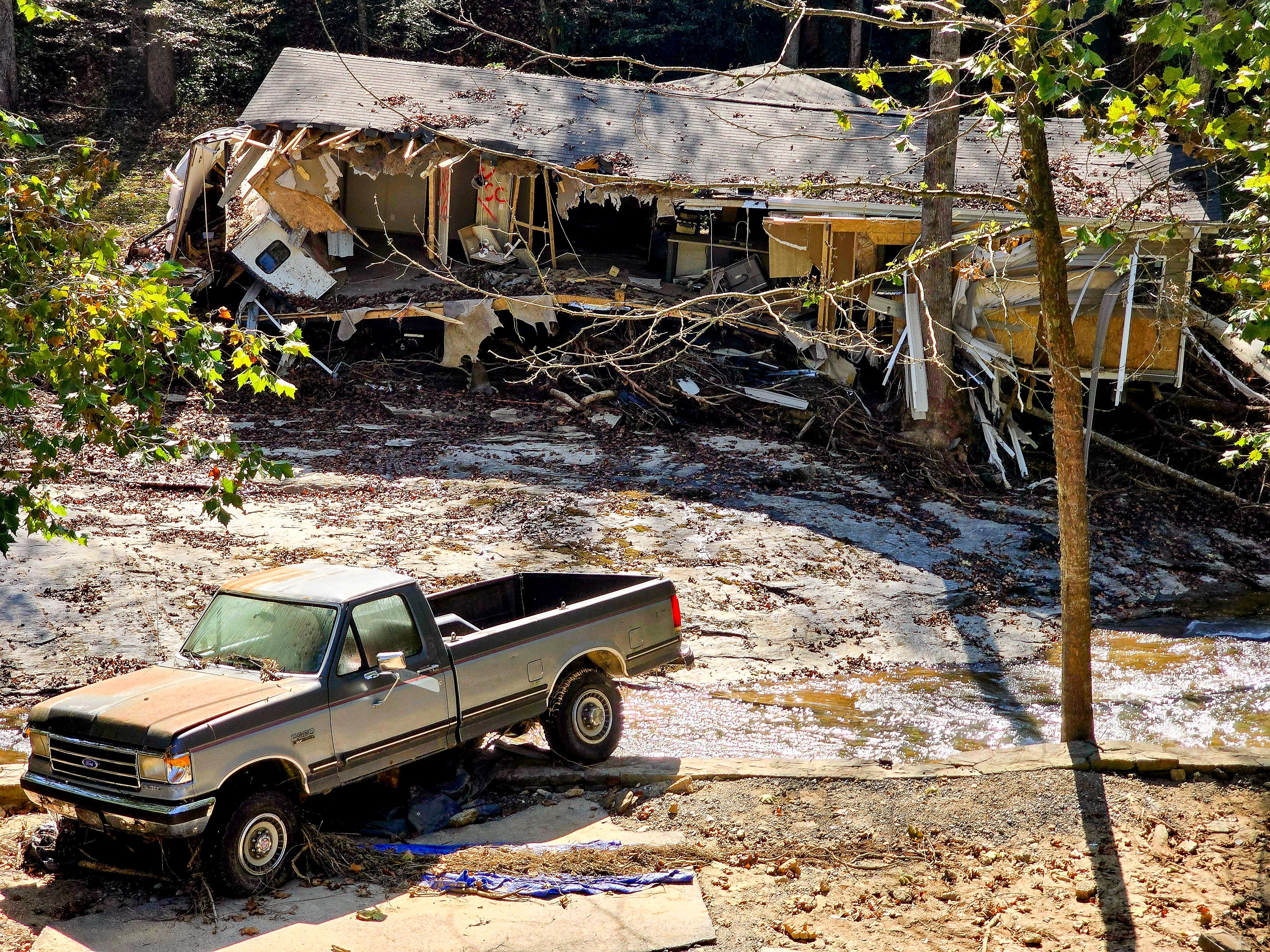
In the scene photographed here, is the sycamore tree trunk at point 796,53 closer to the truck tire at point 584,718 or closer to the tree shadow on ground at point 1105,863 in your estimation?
the truck tire at point 584,718

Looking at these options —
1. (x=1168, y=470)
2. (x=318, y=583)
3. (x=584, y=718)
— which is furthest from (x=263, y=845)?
(x=1168, y=470)

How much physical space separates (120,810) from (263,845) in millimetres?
792

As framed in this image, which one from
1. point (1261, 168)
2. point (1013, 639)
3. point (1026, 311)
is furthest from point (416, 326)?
point (1261, 168)

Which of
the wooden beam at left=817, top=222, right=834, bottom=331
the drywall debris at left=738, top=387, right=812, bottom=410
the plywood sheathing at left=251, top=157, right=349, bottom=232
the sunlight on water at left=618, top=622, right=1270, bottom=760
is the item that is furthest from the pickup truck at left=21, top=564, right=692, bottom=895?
the plywood sheathing at left=251, top=157, right=349, bottom=232

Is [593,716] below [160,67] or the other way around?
below

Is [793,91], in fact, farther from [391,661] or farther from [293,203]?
[391,661]

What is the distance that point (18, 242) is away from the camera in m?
6.45

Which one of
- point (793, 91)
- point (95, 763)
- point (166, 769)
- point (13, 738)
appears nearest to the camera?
point (166, 769)

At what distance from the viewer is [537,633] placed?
7.78 metres

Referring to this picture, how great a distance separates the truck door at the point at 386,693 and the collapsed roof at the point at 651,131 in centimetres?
1359

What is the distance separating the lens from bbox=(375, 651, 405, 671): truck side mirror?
22.2 feet

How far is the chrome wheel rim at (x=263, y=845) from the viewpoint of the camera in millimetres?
6137

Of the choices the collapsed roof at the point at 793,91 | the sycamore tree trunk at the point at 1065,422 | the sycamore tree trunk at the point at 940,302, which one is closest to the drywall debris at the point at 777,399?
the sycamore tree trunk at the point at 940,302

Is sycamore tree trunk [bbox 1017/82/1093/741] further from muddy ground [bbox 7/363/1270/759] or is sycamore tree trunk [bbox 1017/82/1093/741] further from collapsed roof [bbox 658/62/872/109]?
collapsed roof [bbox 658/62/872/109]
